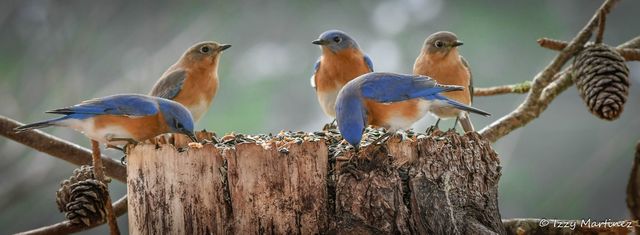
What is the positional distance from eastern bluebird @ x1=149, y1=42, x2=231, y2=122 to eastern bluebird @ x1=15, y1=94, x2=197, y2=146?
810 mm

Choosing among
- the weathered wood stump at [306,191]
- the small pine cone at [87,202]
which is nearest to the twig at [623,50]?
the weathered wood stump at [306,191]

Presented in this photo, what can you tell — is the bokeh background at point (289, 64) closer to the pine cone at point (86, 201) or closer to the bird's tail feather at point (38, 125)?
the bird's tail feather at point (38, 125)

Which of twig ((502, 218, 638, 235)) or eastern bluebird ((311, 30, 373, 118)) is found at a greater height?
eastern bluebird ((311, 30, 373, 118))

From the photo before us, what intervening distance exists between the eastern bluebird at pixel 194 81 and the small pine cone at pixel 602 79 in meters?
1.97

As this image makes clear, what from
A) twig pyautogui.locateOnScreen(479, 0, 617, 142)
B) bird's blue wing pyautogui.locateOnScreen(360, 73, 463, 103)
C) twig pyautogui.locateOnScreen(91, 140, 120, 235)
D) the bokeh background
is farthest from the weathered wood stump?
the bokeh background

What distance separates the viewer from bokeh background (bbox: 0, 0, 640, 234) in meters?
6.56

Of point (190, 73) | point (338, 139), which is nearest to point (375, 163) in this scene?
point (338, 139)

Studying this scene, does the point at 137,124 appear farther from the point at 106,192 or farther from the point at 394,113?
the point at 394,113

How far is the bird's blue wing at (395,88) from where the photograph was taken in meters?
3.17

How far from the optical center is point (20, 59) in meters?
6.68

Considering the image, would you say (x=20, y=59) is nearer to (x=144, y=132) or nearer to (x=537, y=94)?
(x=144, y=132)

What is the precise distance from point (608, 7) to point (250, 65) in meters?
4.41

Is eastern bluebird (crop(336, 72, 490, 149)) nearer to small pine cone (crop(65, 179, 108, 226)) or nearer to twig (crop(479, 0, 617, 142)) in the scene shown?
twig (crop(479, 0, 617, 142))

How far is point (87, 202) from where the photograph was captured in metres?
3.00
